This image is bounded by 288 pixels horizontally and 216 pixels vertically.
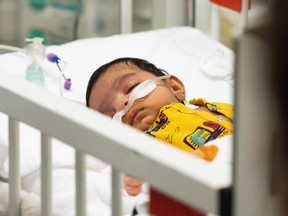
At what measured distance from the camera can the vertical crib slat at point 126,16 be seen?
2.37m

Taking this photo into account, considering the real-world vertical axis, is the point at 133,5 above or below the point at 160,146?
below

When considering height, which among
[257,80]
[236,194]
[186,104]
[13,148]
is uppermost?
[257,80]

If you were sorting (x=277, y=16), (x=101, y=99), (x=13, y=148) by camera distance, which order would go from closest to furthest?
(x=277, y=16) → (x=13, y=148) → (x=101, y=99)

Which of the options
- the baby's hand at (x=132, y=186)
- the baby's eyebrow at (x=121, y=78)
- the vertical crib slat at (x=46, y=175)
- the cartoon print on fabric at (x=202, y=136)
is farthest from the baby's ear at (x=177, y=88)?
the vertical crib slat at (x=46, y=175)

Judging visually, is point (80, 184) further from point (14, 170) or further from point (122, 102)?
point (122, 102)

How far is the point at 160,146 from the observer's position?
934 millimetres

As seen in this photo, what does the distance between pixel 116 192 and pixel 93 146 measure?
69 mm

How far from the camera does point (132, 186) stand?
143cm

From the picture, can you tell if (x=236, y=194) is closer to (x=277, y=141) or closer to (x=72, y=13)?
(x=277, y=141)

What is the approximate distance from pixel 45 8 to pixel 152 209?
1545 mm

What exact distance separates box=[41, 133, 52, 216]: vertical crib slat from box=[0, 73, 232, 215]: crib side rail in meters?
0.03

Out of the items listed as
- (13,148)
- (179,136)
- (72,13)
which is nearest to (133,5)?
(72,13)

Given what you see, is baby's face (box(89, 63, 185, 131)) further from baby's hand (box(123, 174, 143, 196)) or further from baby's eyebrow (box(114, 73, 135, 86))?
baby's hand (box(123, 174, 143, 196))

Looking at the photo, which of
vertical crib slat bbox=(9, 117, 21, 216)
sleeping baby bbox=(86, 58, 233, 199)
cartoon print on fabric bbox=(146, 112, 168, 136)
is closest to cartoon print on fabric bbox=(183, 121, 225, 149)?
sleeping baby bbox=(86, 58, 233, 199)
